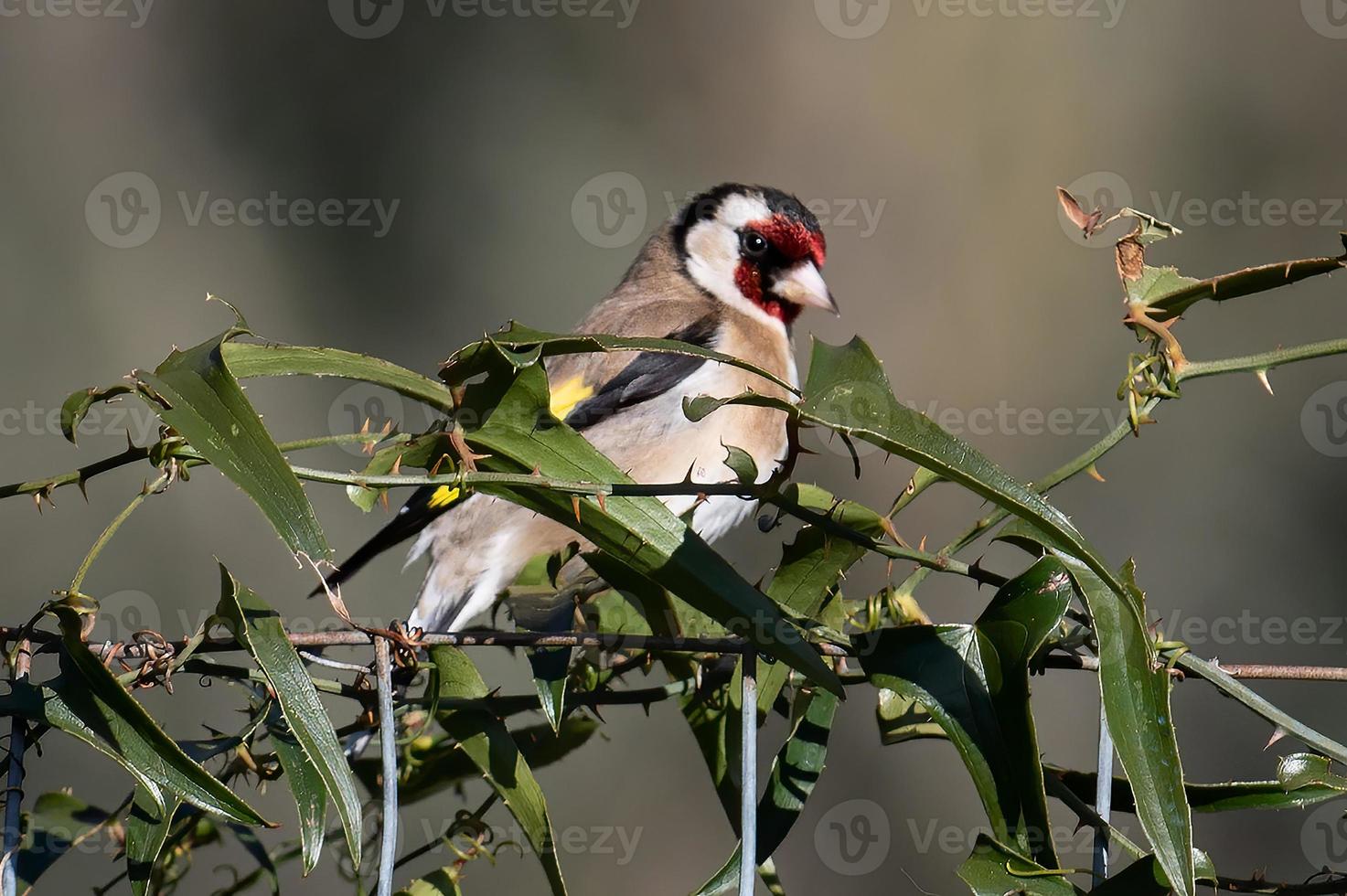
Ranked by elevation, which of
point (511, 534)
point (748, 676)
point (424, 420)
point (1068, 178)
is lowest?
point (748, 676)

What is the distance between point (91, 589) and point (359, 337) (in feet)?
4.18

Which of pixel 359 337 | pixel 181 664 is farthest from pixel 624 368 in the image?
pixel 359 337

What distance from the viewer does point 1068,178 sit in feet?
17.0

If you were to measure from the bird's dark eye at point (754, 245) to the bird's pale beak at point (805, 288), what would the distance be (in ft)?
0.30

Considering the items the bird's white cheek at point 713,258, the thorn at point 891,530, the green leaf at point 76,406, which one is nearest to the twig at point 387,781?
the green leaf at point 76,406

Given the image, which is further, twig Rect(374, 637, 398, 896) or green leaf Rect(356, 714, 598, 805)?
green leaf Rect(356, 714, 598, 805)

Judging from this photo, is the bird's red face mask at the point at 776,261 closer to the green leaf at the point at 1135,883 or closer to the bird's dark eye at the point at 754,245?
the bird's dark eye at the point at 754,245

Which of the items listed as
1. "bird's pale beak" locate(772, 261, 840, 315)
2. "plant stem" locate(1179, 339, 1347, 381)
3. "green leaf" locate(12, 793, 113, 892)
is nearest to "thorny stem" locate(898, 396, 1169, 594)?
"plant stem" locate(1179, 339, 1347, 381)

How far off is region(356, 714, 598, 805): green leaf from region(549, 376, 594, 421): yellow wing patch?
1.26 metres

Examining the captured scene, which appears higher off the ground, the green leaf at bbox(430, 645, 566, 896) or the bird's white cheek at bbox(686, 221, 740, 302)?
the bird's white cheek at bbox(686, 221, 740, 302)

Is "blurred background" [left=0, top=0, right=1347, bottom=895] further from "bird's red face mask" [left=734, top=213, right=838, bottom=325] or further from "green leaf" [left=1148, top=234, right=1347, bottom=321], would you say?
"green leaf" [left=1148, top=234, right=1347, bottom=321]

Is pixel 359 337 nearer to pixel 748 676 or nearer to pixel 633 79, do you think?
pixel 633 79

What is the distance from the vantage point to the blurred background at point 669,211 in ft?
14.5

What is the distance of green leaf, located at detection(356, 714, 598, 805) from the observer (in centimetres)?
125
